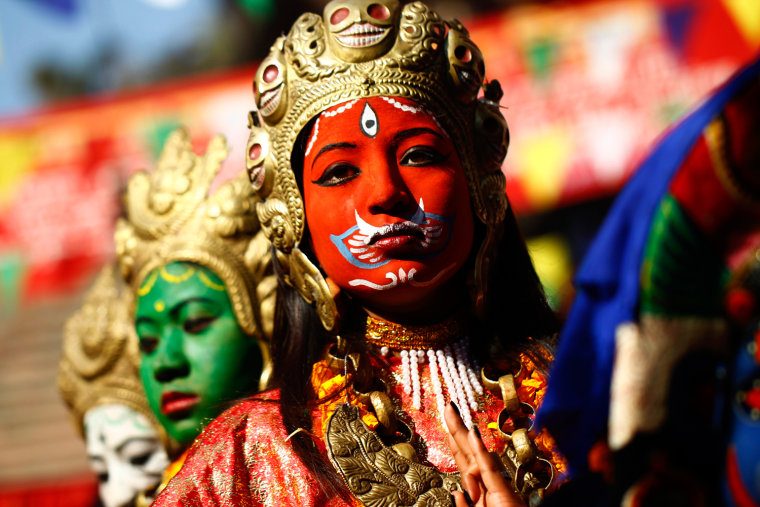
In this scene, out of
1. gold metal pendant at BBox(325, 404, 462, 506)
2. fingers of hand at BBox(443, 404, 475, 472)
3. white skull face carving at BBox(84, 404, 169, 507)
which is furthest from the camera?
white skull face carving at BBox(84, 404, 169, 507)

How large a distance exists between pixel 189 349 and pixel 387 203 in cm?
167

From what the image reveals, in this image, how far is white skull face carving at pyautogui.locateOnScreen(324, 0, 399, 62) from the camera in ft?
10.3

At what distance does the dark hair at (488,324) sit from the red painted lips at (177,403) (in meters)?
0.96

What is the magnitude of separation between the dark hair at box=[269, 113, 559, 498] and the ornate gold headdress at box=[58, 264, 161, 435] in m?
1.79

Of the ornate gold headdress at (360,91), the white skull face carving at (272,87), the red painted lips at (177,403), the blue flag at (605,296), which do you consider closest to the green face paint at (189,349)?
the red painted lips at (177,403)

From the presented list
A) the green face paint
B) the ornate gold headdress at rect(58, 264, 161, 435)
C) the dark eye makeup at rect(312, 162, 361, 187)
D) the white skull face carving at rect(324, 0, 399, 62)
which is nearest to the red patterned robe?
the dark eye makeup at rect(312, 162, 361, 187)

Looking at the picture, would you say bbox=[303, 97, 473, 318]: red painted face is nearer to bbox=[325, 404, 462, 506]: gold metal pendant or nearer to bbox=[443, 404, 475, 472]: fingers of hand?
bbox=[325, 404, 462, 506]: gold metal pendant

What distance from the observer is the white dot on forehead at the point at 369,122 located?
9.81 ft

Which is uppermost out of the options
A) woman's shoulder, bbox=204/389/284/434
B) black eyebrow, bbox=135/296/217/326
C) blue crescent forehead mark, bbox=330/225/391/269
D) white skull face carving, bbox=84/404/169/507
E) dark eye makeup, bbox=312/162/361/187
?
dark eye makeup, bbox=312/162/361/187

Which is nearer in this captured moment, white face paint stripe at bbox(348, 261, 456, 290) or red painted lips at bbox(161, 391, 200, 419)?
white face paint stripe at bbox(348, 261, 456, 290)

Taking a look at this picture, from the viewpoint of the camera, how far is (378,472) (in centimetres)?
275

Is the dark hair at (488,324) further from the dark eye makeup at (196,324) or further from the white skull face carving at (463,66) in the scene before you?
the dark eye makeup at (196,324)

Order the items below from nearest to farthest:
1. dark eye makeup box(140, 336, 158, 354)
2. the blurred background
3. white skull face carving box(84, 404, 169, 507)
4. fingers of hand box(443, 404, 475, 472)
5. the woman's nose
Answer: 1. fingers of hand box(443, 404, 475, 472)
2. the woman's nose
3. dark eye makeup box(140, 336, 158, 354)
4. white skull face carving box(84, 404, 169, 507)
5. the blurred background

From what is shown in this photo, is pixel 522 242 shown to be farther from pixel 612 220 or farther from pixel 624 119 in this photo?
pixel 624 119
